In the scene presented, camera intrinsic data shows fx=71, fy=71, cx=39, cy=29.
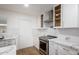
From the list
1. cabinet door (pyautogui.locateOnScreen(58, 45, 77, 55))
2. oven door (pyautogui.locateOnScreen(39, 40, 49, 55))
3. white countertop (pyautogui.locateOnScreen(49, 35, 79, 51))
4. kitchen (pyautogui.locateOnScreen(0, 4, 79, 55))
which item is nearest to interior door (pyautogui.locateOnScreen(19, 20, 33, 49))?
kitchen (pyautogui.locateOnScreen(0, 4, 79, 55))

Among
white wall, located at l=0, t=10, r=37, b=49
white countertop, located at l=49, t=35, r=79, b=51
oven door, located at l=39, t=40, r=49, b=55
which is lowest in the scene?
oven door, located at l=39, t=40, r=49, b=55

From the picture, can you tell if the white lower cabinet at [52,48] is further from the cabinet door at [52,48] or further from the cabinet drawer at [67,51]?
the cabinet drawer at [67,51]

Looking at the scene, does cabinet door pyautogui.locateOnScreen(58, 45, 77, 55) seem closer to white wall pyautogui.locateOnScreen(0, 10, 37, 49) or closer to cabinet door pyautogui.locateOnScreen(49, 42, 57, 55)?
cabinet door pyautogui.locateOnScreen(49, 42, 57, 55)

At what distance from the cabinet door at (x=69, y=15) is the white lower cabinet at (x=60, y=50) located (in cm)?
49

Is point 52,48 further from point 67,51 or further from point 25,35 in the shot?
point 25,35

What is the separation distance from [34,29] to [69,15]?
3.82ft

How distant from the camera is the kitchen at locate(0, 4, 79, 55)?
6.11 ft

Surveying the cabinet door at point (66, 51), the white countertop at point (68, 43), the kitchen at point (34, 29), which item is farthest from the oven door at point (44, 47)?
the cabinet door at point (66, 51)

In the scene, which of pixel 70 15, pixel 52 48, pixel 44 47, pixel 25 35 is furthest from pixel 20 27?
pixel 70 15

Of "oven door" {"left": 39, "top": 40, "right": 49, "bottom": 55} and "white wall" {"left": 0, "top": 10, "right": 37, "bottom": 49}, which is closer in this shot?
"oven door" {"left": 39, "top": 40, "right": 49, "bottom": 55}

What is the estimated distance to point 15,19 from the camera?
2193mm

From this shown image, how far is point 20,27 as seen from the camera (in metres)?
2.20

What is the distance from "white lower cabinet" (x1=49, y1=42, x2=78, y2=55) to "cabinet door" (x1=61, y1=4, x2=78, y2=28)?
1.62ft

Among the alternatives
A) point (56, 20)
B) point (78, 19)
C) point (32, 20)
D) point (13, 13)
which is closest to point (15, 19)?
point (13, 13)
